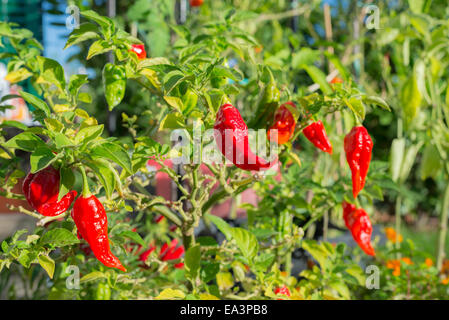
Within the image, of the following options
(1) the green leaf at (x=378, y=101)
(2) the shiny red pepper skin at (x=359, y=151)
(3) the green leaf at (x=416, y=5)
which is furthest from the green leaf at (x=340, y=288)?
(3) the green leaf at (x=416, y=5)

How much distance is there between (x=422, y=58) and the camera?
4.67 ft

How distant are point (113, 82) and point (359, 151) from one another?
1.32ft

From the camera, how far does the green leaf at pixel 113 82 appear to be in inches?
26.7

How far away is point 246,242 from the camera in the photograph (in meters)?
0.81

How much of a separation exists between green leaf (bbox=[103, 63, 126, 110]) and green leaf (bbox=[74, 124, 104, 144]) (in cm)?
10

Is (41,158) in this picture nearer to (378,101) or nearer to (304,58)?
(378,101)

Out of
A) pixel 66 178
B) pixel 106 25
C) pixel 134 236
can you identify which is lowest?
pixel 134 236

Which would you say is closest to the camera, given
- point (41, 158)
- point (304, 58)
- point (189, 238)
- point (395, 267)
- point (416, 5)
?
point (41, 158)

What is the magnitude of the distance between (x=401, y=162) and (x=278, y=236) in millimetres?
764

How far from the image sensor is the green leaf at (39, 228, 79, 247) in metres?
0.63

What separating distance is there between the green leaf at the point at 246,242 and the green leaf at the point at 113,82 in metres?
0.31

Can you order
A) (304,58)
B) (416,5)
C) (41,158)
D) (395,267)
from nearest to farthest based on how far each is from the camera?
(41,158) < (304,58) < (395,267) < (416,5)

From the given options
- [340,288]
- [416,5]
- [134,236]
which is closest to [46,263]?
[134,236]

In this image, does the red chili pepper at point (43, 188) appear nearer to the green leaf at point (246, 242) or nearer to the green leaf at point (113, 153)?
the green leaf at point (113, 153)
